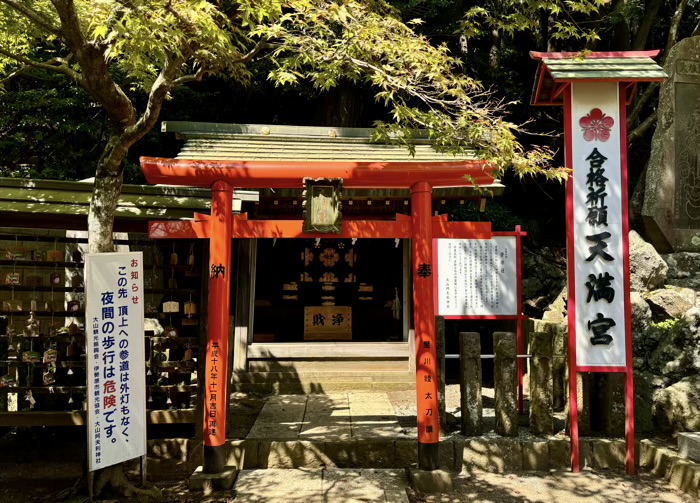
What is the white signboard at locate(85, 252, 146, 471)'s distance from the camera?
486 centimetres

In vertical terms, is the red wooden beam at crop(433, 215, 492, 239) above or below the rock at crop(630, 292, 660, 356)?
above

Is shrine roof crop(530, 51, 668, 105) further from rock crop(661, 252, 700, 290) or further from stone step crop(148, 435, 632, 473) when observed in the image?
rock crop(661, 252, 700, 290)

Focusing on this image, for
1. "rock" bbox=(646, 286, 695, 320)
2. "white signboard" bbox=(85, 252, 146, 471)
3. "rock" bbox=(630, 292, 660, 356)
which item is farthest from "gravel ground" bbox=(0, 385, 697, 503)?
"rock" bbox=(646, 286, 695, 320)

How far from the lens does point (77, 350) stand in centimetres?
600

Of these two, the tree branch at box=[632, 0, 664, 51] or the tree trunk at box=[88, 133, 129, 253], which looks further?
the tree branch at box=[632, 0, 664, 51]

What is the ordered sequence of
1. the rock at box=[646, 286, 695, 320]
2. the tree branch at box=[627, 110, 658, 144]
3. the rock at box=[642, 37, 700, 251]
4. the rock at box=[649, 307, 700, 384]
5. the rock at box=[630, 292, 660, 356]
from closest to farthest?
1. the rock at box=[649, 307, 700, 384]
2. the rock at box=[630, 292, 660, 356]
3. the rock at box=[646, 286, 695, 320]
4. the rock at box=[642, 37, 700, 251]
5. the tree branch at box=[627, 110, 658, 144]

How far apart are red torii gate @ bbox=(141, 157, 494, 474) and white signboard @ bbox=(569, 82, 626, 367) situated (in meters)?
1.24

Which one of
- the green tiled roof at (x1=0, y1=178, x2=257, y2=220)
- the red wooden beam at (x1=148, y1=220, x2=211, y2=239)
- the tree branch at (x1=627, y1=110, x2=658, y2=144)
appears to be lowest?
the red wooden beam at (x1=148, y1=220, x2=211, y2=239)

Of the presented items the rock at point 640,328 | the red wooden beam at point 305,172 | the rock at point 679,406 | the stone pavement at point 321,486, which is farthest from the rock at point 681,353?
the stone pavement at point 321,486

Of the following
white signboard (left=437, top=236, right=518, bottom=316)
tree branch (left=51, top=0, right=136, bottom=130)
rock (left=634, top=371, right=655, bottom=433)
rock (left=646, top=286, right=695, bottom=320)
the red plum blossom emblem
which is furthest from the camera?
rock (left=646, top=286, right=695, bottom=320)

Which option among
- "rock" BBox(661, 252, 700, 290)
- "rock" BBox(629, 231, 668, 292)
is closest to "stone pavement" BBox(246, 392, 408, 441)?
"rock" BBox(629, 231, 668, 292)

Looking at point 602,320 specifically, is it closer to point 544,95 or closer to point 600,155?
point 600,155

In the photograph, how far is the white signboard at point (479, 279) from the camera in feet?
24.8

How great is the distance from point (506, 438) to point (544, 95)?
4.45 metres
